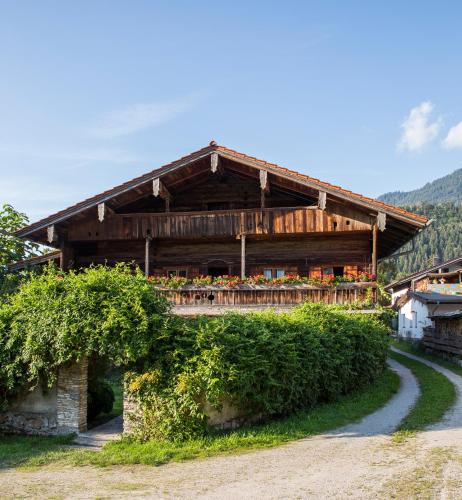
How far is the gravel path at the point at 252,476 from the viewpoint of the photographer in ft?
25.8

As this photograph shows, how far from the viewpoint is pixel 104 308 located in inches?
466

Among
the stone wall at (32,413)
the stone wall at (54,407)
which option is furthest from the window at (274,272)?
the stone wall at (32,413)

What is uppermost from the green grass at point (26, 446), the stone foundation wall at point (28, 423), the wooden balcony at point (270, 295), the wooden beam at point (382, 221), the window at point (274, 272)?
the wooden beam at point (382, 221)

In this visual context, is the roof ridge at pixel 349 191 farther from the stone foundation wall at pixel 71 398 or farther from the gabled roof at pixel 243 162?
the stone foundation wall at pixel 71 398

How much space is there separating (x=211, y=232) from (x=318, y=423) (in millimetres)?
10970

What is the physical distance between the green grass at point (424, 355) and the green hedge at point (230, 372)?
13028 millimetres

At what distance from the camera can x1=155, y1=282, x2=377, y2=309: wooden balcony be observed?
62.3ft

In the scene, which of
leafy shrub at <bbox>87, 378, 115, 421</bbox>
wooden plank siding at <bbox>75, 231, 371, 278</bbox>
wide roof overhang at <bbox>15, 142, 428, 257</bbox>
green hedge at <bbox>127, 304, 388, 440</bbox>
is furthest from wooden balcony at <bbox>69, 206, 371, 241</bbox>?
leafy shrub at <bbox>87, 378, 115, 421</bbox>

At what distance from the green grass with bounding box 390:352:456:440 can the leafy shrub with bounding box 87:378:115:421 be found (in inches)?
321

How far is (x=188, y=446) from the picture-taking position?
34.2 ft

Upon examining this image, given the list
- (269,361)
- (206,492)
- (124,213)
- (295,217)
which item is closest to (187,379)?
(269,361)

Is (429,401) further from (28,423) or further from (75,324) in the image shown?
(28,423)

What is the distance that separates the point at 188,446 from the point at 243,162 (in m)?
12.9

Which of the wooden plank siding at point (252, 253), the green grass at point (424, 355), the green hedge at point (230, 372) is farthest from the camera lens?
the green grass at point (424, 355)
